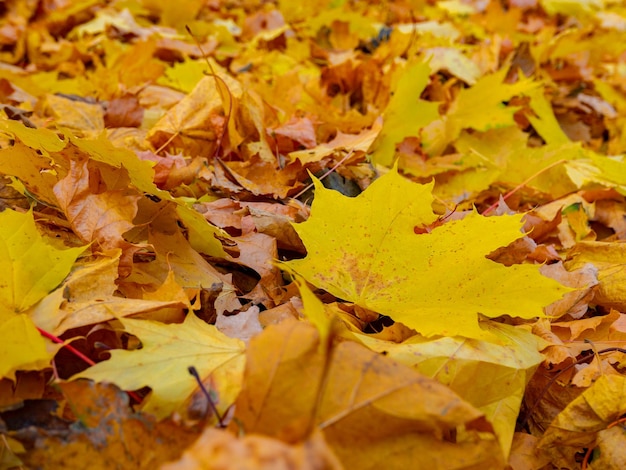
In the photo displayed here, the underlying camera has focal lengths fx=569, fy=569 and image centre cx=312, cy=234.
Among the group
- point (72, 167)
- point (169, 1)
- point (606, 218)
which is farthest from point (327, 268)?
point (169, 1)

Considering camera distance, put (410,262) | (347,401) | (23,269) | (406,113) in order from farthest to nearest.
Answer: (406,113) < (410,262) < (23,269) < (347,401)

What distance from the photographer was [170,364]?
2.14 feet

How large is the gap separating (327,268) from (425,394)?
355 mm

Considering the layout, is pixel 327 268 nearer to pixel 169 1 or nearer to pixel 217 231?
pixel 217 231

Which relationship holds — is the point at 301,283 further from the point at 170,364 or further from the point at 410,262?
the point at 410,262

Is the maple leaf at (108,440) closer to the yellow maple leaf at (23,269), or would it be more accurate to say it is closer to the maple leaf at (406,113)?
the yellow maple leaf at (23,269)

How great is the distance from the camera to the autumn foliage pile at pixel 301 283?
1.88 ft

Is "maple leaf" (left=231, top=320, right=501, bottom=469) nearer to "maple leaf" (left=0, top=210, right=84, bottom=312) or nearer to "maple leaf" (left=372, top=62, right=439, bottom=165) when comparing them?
"maple leaf" (left=0, top=210, right=84, bottom=312)

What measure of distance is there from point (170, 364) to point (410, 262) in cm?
40

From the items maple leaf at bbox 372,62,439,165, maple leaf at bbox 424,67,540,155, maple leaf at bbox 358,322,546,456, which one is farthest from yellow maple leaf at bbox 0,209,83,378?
maple leaf at bbox 424,67,540,155

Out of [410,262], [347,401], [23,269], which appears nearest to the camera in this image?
[347,401]

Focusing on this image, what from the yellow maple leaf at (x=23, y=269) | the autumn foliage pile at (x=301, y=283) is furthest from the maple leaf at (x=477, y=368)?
the yellow maple leaf at (x=23, y=269)

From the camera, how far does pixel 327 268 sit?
0.89 metres

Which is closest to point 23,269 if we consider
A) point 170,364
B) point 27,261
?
point 27,261
